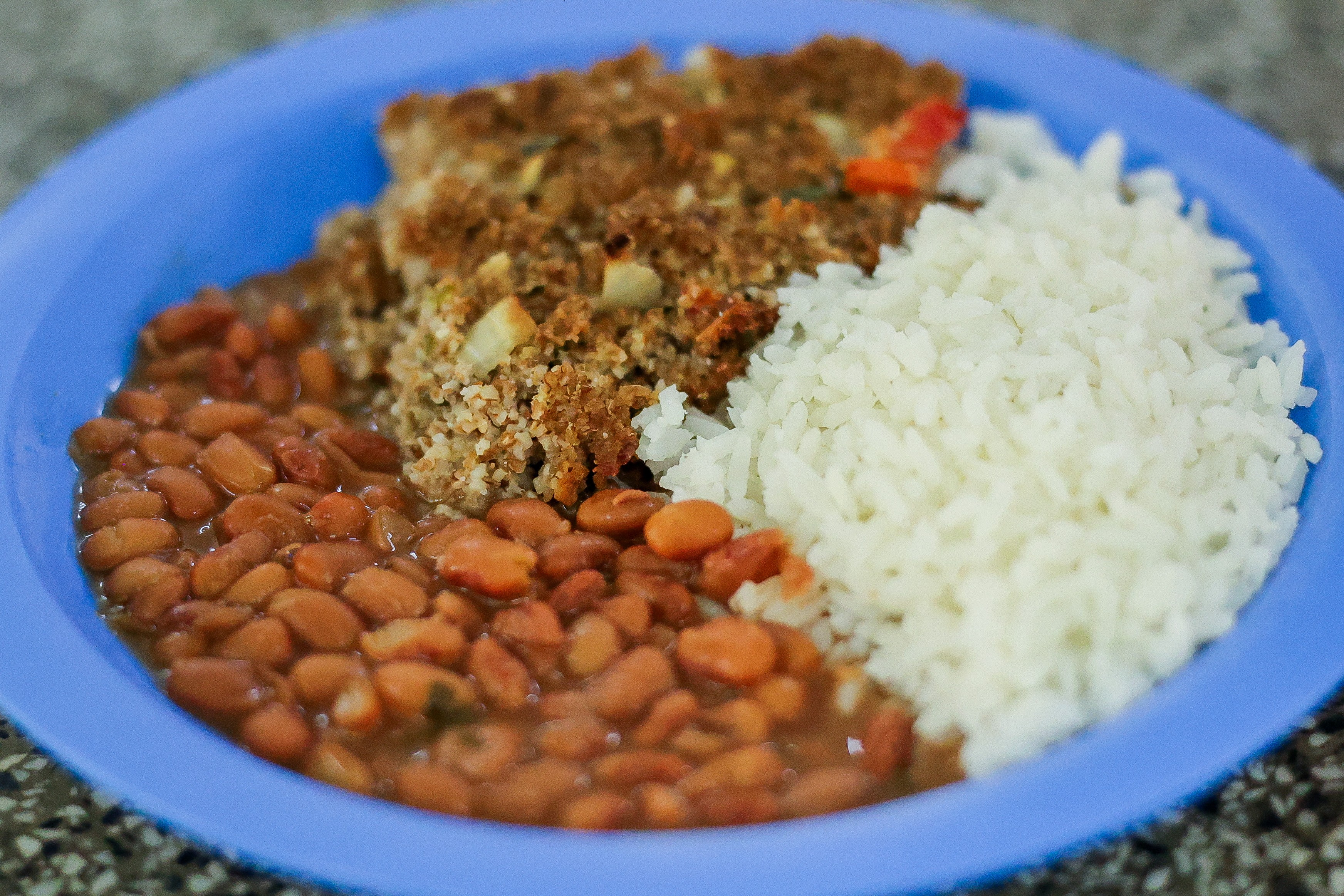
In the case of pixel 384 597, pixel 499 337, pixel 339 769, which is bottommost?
pixel 339 769

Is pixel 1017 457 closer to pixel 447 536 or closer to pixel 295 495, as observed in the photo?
pixel 447 536

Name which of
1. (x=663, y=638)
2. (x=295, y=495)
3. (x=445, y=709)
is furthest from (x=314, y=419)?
(x=663, y=638)

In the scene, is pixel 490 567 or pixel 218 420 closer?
pixel 490 567

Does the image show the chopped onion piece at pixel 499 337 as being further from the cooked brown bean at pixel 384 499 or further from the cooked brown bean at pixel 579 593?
the cooked brown bean at pixel 579 593

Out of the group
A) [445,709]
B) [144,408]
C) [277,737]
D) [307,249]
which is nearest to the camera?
[277,737]

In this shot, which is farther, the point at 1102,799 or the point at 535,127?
the point at 535,127

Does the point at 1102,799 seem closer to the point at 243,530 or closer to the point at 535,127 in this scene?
the point at 243,530

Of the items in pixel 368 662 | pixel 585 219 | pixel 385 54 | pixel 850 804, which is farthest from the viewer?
pixel 385 54

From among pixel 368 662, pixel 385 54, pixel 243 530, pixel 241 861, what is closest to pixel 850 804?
pixel 368 662
